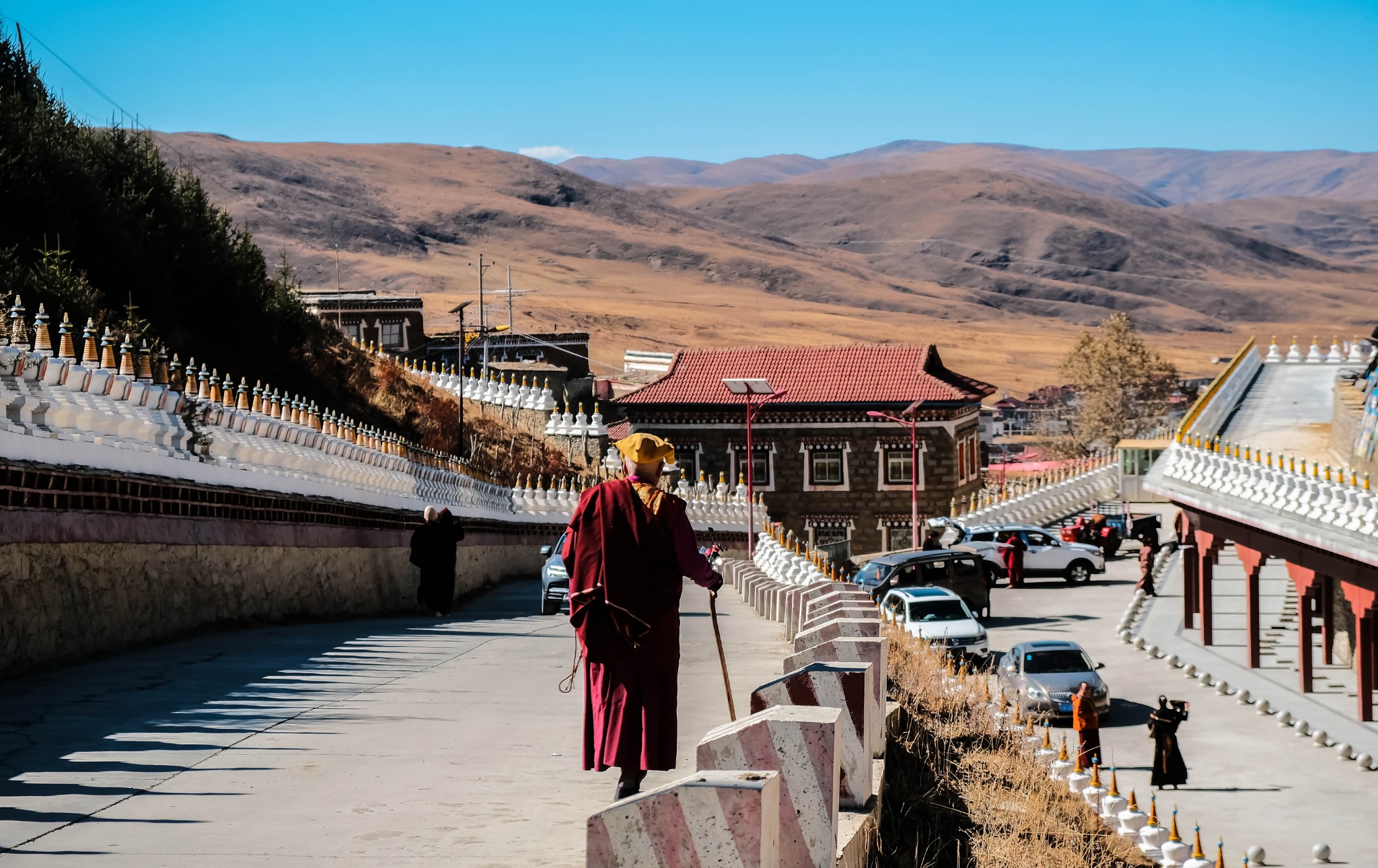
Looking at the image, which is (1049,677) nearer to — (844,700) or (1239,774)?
(1239,774)

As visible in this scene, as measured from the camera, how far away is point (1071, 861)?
10.6m

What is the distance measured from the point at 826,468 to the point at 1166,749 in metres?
38.9

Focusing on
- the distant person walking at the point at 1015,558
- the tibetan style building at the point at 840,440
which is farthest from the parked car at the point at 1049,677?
the tibetan style building at the point at 840,440

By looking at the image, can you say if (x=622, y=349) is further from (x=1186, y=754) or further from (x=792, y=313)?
(x=1186, y=754)

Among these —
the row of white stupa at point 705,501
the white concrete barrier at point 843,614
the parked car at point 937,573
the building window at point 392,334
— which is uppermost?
the building window at point 392,334

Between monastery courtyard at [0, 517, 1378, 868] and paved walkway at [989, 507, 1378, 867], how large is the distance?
3.6 inches

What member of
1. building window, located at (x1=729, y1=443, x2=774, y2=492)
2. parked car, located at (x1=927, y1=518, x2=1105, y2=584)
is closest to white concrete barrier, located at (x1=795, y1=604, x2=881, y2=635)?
parked car, located at (x1=927, y1=518, x2=1105, y2=584)

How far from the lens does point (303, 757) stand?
916cm

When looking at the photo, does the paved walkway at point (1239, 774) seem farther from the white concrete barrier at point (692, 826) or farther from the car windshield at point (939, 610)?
the white concrete barrier at point (692, 826)

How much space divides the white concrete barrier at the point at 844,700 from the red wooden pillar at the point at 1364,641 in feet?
55.7

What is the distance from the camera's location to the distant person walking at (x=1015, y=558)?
143 ft

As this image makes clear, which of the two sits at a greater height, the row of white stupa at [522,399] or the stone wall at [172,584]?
the row of white stupa at [522,399]

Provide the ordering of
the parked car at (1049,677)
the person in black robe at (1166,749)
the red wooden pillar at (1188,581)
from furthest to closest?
the red wooden pillar at (1188,581)
the parked car at (1049,677)
the person in black robe at (1166,749)

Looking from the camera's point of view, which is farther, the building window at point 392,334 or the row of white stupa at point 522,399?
the building window at point 392,334
